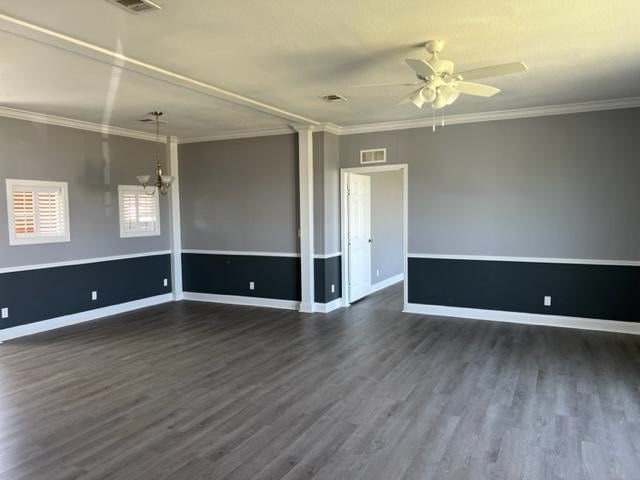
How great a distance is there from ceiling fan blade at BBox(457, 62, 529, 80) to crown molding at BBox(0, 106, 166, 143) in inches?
200

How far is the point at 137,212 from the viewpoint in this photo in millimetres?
7219

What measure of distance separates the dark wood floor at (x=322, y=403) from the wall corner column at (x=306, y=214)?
993 mm

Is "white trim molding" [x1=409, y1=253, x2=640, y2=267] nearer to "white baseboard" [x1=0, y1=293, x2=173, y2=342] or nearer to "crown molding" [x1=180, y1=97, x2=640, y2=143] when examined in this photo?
"crown molding" [x1=180, y1=97, x2=640, y2=143]

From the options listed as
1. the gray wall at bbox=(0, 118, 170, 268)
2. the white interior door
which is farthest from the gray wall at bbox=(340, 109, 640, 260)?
the gray wall at bbox=(0, 118, 170, 268)

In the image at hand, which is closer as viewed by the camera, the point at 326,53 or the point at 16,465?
the point at 16,465

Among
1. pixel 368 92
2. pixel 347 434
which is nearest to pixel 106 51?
pixel 368 92

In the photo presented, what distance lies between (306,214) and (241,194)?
4.12 feet

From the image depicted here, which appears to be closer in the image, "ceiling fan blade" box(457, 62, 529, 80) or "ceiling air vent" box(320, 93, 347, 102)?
"ceiling fan blade" box(457, 62, 529, 80)

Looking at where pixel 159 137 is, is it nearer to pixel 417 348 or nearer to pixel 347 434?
pixel 417 348

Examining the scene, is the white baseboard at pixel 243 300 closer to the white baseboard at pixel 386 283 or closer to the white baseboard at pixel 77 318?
the white baseboard at pixel 77 318

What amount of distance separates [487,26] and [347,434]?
2.92 meters

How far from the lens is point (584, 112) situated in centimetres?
555

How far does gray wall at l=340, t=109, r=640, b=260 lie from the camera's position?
5.45 m

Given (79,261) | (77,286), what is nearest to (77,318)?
(77,286)
